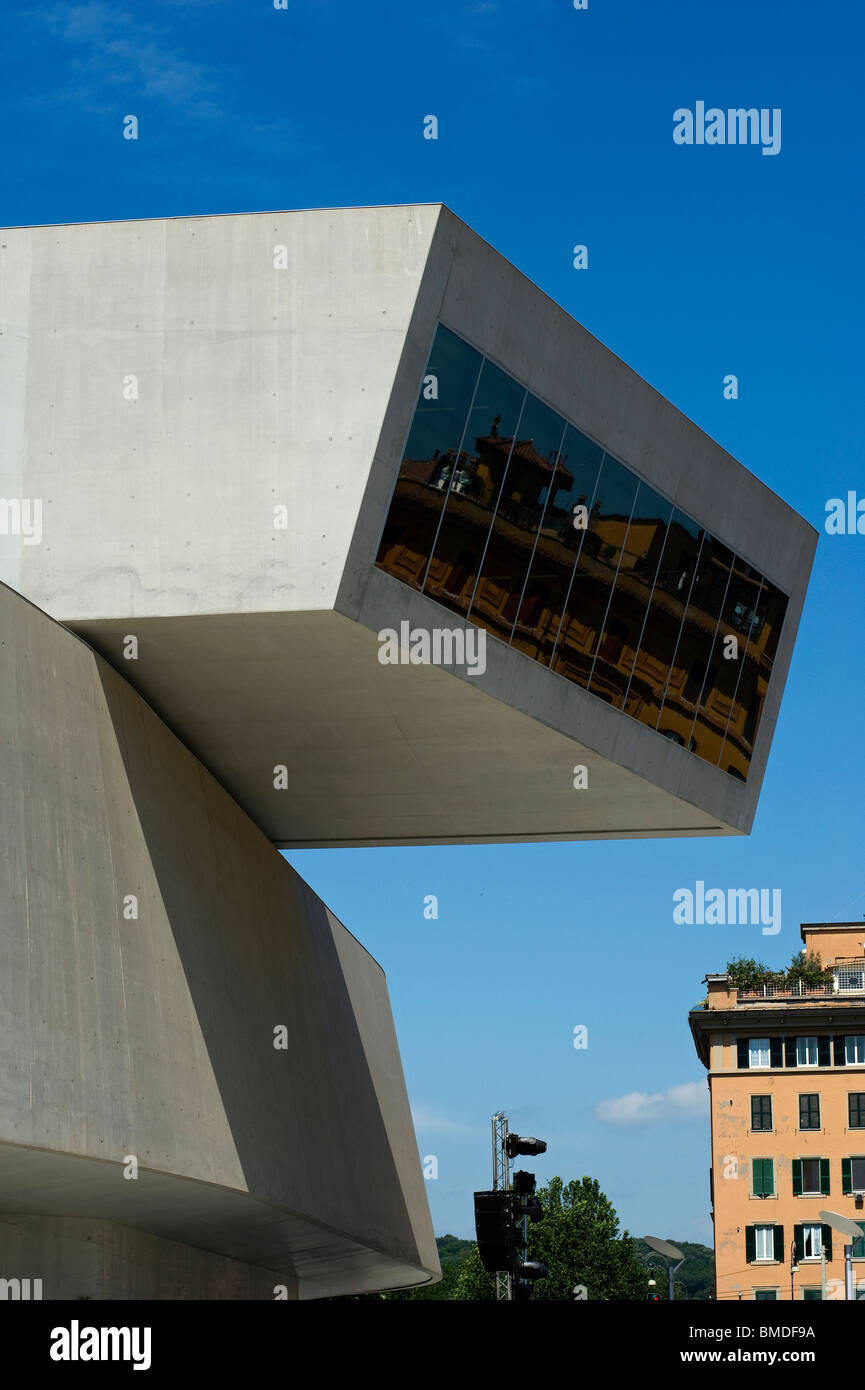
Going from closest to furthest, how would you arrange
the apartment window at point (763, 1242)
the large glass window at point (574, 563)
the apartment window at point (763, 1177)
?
the large glass window at point (574, 563) < the apartment window at point (763, 1242) < the apartment window at point (763, 1177)

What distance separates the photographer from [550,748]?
22.9 meters

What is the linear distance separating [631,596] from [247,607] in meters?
6.43

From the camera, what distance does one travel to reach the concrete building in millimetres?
18438

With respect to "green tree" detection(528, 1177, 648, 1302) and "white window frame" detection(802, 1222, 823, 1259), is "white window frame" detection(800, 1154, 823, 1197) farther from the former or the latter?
"green tree" detection(528, 1177, 648, 1302)

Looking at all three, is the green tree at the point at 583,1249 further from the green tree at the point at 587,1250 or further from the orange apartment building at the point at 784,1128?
the orange apartment building at the point at 784,1128

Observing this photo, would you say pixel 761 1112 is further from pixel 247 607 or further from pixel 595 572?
pixel 247 607

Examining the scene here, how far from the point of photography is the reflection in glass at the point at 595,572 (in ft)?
71.6

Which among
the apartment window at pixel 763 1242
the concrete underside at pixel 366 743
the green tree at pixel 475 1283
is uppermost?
the concrete underside at pixel 366 743

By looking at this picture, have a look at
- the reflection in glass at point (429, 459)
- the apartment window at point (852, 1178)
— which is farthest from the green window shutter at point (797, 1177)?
the reflection in glass at point (429, 459)

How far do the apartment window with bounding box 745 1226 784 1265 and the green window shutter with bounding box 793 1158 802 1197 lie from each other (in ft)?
6.15

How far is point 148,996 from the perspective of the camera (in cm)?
1964

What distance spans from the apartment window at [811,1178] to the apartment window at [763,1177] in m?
1.06

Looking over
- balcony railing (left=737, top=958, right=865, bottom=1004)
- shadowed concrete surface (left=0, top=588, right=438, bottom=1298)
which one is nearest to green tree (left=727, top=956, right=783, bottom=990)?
balcony railing (left=737, top=958, right=865, bottom=1004)

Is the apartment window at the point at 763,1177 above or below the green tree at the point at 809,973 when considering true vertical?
below
